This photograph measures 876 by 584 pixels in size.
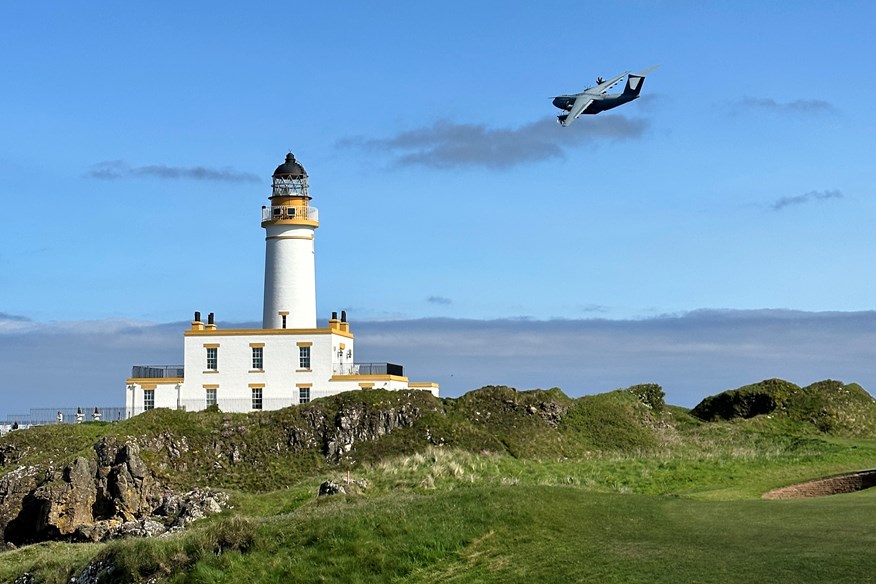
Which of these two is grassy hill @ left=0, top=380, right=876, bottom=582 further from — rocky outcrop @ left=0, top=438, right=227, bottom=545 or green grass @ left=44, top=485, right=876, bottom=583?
rocky outcrop @ left=0, top=438, right=227, bottom=545

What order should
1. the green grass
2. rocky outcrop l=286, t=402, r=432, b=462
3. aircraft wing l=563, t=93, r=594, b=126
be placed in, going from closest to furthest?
1. the green grass
2. aircraft wing l=563, t=93, r=594, b=126
3. rocky outcrop l=286, t=402, r=432, b=462

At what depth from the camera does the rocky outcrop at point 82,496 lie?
1507 inches

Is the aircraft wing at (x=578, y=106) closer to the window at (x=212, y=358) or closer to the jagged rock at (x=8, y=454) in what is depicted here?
the window at (x=212, y=358)

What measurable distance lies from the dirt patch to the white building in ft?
89.2

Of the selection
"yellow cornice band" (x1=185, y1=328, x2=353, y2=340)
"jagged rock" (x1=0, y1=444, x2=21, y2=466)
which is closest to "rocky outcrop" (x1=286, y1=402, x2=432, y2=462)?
"yellow cornice band" (x1=185, y1=328, x2=353, y2=340)

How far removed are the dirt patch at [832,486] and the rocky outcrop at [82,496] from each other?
17.1 metres

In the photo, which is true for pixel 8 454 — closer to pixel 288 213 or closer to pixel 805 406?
pixel 288 213

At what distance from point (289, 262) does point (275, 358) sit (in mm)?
5226

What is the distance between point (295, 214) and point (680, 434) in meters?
22.2

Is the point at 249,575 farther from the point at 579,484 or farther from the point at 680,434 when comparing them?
the point at 680,434

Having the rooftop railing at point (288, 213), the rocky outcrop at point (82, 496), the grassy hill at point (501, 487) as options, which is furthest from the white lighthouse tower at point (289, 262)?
the rocky outcrop at point (82, 496)

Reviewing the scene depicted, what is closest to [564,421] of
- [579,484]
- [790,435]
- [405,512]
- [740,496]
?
[790,435]

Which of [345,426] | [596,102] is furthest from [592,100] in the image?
[345,426]

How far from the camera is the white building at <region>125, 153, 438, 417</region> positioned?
5709 cm
